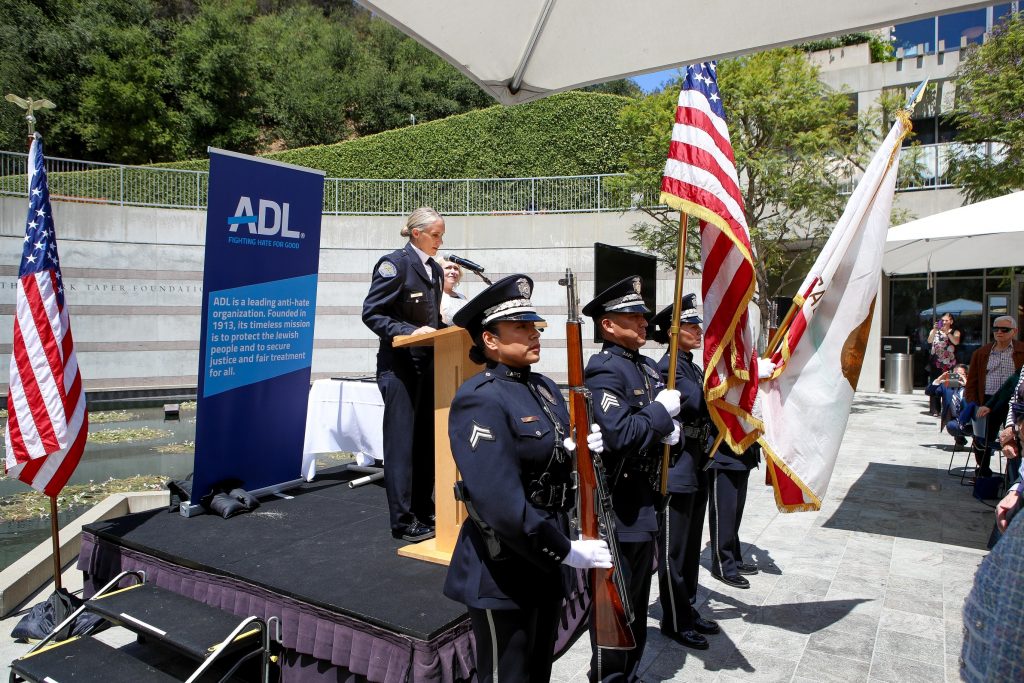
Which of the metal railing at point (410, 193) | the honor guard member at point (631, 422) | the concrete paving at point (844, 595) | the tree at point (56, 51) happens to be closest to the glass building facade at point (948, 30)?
the metal railing at point (410, 193)

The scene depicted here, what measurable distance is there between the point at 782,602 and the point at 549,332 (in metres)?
14.8

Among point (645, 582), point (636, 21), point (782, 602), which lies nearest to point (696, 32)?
point (636, 21)

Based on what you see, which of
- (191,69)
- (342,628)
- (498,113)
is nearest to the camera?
(342,628)

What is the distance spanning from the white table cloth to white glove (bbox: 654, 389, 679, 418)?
3766 mm

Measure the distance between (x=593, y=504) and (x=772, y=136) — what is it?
11588 mm

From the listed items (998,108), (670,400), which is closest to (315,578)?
(670,400)

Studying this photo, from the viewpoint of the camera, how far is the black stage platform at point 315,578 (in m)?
2.98

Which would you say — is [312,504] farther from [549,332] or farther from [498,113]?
[498,113]

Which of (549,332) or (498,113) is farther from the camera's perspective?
(498,113)

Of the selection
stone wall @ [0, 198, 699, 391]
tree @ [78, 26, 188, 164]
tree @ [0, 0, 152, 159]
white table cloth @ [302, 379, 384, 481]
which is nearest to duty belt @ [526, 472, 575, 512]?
white table cloth @ [302, 379, 384, 481]

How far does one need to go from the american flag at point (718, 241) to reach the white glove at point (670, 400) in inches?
12.1

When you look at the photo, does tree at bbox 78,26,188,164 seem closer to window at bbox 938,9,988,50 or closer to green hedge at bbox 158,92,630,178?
green hedge at bbox 158,92,630,178

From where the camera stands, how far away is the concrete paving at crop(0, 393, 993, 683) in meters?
3.74

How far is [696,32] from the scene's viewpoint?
3.16m
